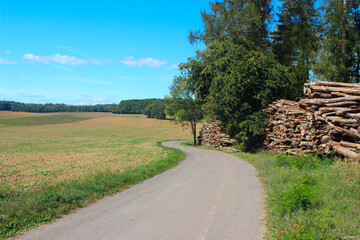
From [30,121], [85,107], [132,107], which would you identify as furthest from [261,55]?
[85,107]

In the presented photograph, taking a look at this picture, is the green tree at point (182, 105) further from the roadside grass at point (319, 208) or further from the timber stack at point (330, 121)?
the roadside grass at point (319, 208)

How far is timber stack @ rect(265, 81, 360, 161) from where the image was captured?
33.4 feet

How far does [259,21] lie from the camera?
1083 inches

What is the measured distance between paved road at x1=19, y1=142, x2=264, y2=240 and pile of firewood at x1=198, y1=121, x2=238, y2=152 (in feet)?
62.0

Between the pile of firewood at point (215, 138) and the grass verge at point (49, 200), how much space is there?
19272mm

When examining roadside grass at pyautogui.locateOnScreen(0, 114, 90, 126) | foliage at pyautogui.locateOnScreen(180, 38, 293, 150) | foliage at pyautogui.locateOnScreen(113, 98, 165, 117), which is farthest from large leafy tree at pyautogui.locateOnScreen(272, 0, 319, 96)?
foliage at pyautogui.locateOnScreen(113, 98, 165, 117)

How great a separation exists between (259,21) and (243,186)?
22483mm

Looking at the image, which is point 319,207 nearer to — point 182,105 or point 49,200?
point 49,200

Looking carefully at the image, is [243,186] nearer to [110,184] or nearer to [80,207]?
[110,184]

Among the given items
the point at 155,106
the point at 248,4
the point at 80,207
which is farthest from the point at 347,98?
the point at 155,106

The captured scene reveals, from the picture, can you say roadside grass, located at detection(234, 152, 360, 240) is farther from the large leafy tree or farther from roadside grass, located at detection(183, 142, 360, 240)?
the large leafy tree

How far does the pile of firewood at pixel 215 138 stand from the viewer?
30031 millimetres

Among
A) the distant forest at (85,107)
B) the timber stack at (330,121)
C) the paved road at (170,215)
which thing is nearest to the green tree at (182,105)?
the timber stack at (330,121)

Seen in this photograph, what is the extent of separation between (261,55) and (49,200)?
72.1 ft
